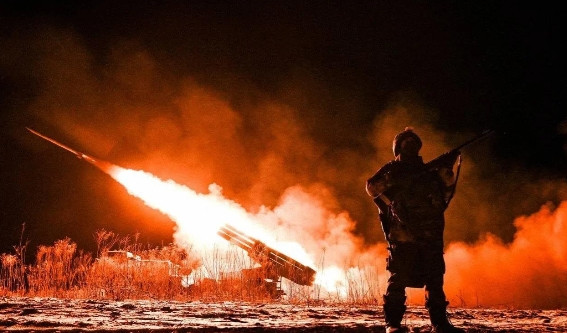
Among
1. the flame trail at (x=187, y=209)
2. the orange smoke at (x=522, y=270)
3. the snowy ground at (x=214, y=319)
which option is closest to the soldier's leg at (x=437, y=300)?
the snowy ground at (x=214, y=319)

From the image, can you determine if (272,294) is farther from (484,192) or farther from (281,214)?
(484,192)

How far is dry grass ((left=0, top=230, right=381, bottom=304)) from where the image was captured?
353 inches

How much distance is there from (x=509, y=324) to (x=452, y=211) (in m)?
13.3

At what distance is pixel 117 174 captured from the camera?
1304cm

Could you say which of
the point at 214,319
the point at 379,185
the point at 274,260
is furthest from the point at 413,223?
the point at 274,260

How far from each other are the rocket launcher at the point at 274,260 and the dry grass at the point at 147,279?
364 mm

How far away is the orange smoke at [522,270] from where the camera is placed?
1328 cm

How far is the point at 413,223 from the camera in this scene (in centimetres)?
457

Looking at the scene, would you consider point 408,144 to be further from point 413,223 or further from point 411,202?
point 413,223

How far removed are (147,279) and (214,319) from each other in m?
4.32

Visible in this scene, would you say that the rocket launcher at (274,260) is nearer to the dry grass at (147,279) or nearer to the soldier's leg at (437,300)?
the dry grass at (147,279)

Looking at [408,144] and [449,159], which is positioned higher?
[408,144]

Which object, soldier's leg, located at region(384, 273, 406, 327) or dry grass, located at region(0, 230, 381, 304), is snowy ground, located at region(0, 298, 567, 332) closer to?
soldier's leg, located at region(384, 273, 406, 327)

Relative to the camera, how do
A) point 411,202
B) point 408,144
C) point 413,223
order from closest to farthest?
point 413,223 < point 411,202 < point 408,144
